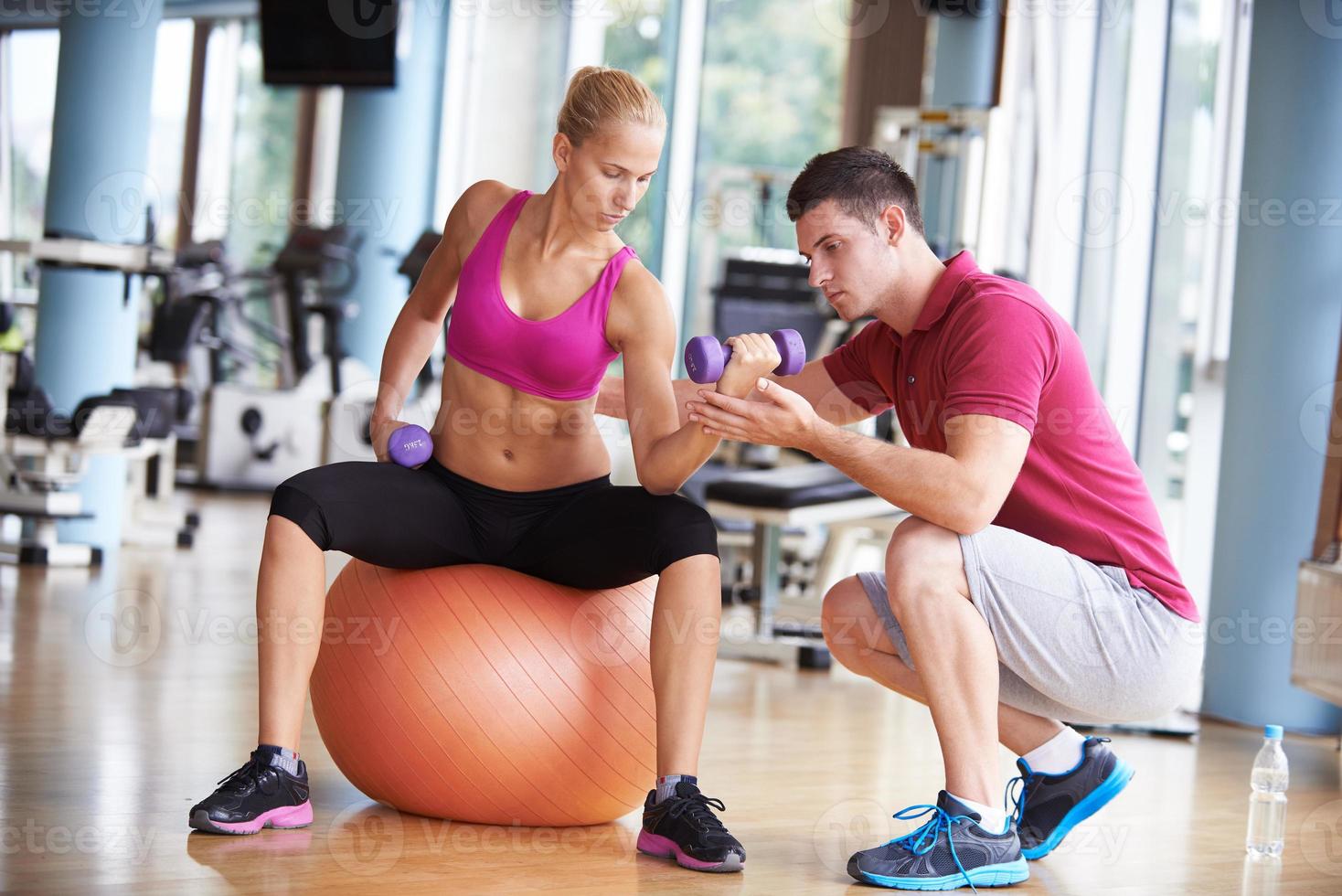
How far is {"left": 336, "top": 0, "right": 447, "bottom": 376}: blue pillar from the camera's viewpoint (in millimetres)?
7484

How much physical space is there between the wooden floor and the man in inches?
6.9

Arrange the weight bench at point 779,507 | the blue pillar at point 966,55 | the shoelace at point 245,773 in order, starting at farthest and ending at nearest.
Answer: the blue pillar at point 966,55 < the weight bench at point 779,507 < the shoelace at point 245,773

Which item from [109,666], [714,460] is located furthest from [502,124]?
[109,666]

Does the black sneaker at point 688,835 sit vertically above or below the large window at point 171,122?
below

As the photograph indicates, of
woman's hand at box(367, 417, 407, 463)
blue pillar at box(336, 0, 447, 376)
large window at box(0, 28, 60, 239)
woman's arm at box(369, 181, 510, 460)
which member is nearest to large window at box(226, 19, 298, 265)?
large window at box(0, 28, 60, 239)

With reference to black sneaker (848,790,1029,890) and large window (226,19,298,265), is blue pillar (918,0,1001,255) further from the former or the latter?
large window (226,19,298,265)

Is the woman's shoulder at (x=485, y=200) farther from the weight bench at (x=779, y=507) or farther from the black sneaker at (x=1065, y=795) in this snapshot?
the weight bench at (x=779, y=507)

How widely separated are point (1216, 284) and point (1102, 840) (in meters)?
2.29

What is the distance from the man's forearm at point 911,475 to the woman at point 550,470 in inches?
5.7

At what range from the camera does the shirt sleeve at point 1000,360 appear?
1.85m

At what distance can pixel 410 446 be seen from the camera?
2121 millimetres

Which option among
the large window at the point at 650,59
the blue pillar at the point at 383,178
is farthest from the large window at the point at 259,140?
the large window at the point at 650,59

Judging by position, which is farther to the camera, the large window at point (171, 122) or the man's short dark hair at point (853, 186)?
the large window at point (171, 122)

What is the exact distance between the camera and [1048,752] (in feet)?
7.09
